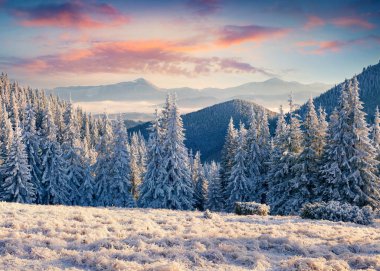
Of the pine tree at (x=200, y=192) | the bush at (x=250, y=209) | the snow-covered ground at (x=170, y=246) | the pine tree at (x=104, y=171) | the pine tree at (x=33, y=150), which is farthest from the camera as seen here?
the pine tree at (x=200, y=192)

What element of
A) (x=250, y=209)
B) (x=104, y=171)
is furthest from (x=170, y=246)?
(x=104, y=171)

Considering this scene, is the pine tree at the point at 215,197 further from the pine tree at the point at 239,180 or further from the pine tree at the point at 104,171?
the pine tree at the point at 104,171

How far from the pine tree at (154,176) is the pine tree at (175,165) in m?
0.57

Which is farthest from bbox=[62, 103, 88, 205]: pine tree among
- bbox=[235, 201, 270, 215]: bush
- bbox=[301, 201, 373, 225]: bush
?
bbox=[301, 201, 373, 225]: bush

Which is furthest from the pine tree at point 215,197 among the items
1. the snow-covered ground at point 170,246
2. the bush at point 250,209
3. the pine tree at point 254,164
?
the snow-covered ground at point 170,246

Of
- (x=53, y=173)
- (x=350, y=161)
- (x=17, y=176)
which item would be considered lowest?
(x=53, y=173)

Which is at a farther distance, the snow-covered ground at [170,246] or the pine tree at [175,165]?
the pine tree at [175,165]

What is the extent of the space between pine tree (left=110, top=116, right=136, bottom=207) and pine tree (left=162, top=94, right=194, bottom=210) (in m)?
7.36

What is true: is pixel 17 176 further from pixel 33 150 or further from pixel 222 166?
pixel 222 166

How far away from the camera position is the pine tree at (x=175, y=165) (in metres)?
41.2

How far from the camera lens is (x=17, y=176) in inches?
1731

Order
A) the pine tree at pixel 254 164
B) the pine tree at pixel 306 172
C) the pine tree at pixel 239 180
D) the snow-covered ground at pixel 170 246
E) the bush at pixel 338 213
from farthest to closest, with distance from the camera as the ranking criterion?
the pine tree at pixel 254 164 < the pine tree at pixel 239 180 < the pine tree at pixel 306 172 < the bush at pixel 338 213 < the snow-covered ground at pixel 170 246

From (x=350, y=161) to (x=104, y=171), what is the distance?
106 feet

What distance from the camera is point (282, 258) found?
13.4m
